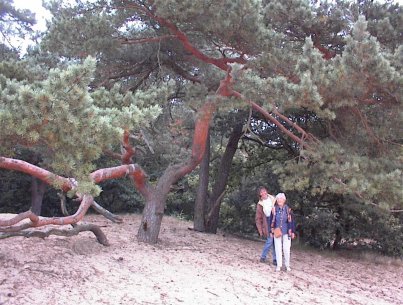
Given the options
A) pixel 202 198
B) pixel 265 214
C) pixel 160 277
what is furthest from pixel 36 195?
pixel 160 277

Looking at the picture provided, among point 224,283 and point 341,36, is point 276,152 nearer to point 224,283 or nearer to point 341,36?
point 341,36

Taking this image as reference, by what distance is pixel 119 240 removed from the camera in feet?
26.4

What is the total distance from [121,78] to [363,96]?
5150 millimetres

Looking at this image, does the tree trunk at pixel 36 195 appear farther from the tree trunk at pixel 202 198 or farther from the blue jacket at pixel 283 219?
the blue jacket at pixel 283 219

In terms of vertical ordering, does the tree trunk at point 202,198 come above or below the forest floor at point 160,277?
above

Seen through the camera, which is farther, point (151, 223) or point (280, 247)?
point (151, 223)

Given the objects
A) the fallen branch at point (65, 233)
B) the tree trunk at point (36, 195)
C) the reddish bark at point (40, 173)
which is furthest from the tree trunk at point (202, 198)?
the reddish bark at point (40, 173)

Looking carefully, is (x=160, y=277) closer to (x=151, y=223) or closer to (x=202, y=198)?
(x=151, y=223)

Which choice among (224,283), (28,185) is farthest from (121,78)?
(28,185)

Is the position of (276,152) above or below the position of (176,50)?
below

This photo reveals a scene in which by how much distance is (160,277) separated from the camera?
591 centimetres

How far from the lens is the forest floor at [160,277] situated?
4.92 meters

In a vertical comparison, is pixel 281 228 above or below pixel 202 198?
below

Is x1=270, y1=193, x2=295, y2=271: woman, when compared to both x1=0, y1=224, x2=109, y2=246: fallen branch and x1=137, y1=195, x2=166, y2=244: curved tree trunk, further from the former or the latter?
x1=0, y1=224, x2=109, y2=246: fallen branch
